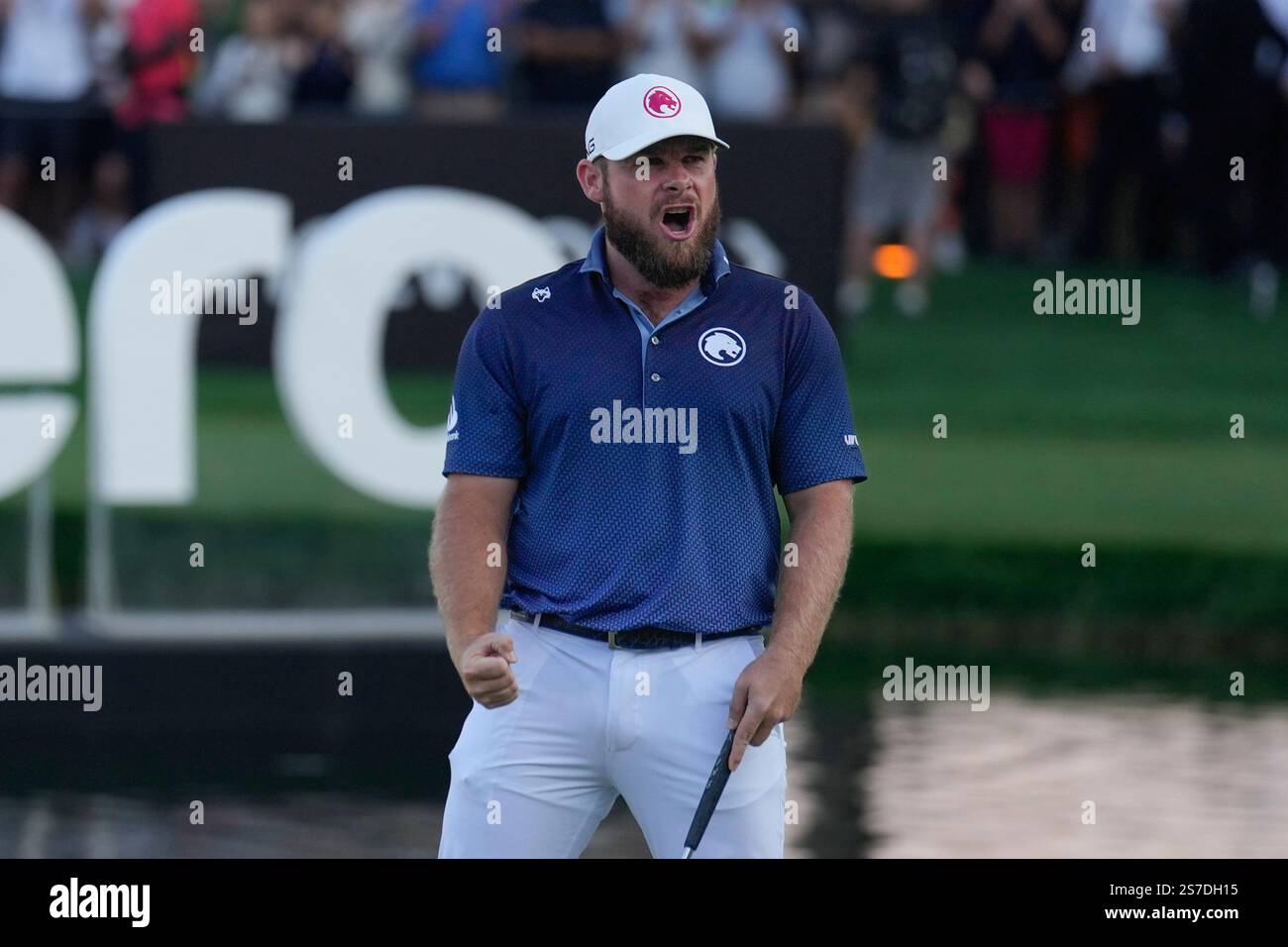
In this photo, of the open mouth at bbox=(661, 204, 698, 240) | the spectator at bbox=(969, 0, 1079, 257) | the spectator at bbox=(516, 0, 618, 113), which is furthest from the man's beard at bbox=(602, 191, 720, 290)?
the spectator at bbox=(969, 0, 1079, 257)

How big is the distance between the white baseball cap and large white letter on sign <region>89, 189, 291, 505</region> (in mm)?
5599

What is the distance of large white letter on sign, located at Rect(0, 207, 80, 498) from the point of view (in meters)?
11.1

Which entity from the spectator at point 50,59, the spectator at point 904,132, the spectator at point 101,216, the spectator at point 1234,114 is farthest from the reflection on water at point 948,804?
the spectator at point 1234,114

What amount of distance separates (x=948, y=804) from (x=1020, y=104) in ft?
38.6

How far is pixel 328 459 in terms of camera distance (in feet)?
37.4

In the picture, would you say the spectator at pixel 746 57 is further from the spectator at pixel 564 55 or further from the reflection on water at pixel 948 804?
the reflection on water at pixel 948 804

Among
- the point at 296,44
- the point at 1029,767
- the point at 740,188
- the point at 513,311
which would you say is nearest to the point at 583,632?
the point at 513,311

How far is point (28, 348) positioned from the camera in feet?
36.3

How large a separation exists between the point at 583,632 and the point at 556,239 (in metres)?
5.96

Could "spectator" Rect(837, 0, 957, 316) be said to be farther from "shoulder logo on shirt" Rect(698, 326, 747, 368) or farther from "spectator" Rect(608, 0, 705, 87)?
"shoulder logo on shirt" Rect(698, 326, 747, 368)

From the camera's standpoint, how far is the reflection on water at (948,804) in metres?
9.01

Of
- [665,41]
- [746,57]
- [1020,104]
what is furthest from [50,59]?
[1020,104]
